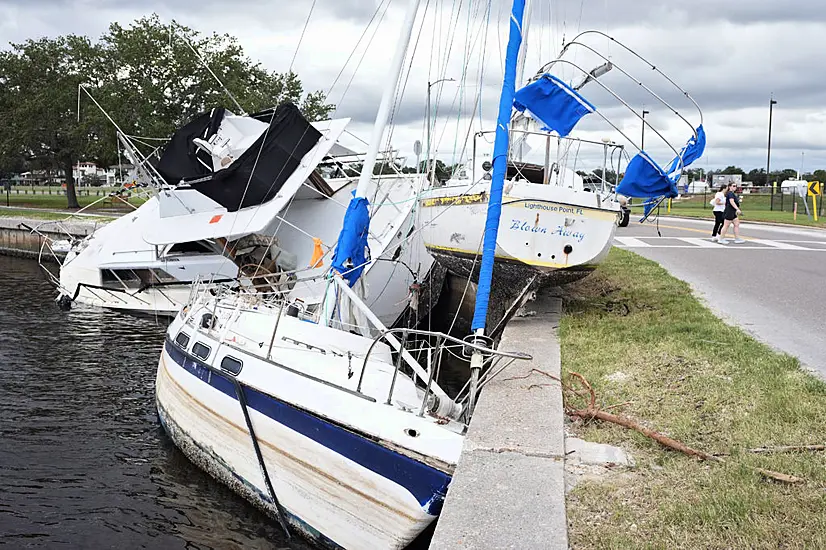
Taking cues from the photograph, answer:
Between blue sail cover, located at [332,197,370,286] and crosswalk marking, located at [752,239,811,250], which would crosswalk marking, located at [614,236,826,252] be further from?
blue sail cover, located at [332,197,370,286]

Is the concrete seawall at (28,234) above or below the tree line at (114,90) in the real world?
below

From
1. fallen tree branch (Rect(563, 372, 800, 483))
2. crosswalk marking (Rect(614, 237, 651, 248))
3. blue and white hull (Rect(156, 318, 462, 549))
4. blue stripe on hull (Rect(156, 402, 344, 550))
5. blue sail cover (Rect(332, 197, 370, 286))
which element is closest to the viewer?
fallen tree branch (Rect(563, 372, 800, 483))

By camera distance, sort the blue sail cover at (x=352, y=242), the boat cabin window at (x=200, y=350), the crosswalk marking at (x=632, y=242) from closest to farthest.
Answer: the boat cabin window at (x=200, y=350), the blue sail cover at (x=352, y=242), the crosswalk marking at (x=632, y=242)

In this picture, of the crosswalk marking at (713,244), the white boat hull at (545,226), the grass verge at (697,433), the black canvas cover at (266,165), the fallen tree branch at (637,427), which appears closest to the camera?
the grass verge at (697,433)

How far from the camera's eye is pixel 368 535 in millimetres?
6270

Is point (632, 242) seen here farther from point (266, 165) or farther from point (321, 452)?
point (321, 452)

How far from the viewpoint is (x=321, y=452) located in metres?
6.48

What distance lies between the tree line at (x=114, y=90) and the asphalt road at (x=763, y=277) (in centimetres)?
2014

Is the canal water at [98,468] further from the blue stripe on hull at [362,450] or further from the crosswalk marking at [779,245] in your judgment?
the crosswalk marking at [779,245]

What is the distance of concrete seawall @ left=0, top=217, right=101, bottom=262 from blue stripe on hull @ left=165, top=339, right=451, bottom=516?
27.5 metres

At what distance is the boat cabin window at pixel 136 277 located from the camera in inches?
706

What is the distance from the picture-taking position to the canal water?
7.70 metres

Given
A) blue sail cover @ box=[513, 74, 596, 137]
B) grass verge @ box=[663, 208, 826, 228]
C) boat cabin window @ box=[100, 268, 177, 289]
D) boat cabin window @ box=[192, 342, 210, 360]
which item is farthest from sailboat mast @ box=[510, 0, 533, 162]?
grass verge @ box=[663, 208, 826, 228]

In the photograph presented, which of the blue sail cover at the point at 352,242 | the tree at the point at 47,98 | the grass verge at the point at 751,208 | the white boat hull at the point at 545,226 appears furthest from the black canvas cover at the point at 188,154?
the tree at the point at 47,98
